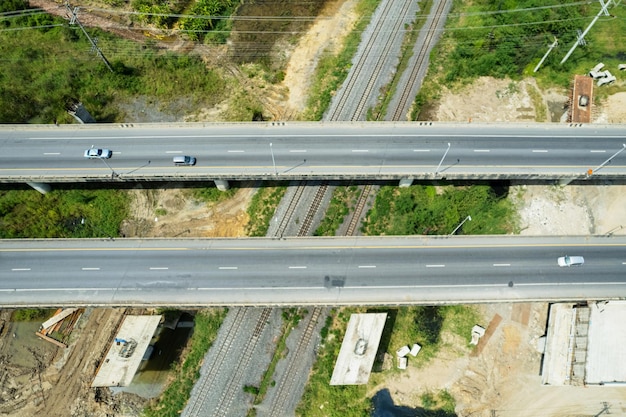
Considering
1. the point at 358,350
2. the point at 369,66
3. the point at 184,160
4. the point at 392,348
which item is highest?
the point at 369,66

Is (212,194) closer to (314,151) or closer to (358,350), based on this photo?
(314,151)

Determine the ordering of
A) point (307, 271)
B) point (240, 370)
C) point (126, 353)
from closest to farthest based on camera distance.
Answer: point (307, 271)
point (126, 353)
point (240, 370)

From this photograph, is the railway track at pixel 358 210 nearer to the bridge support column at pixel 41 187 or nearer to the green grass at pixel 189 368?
the green grass at pixel 189 368

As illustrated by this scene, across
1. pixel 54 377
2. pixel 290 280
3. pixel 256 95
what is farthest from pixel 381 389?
pixel 256 95

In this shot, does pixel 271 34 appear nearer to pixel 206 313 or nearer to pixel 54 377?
pixel 206 313

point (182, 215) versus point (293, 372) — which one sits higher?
point (182, 215)

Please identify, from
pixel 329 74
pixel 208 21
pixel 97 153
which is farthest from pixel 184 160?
pixel 208 21

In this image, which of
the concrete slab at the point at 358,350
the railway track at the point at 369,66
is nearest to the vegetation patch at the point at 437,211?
the concrete slab at the point at 358,350
